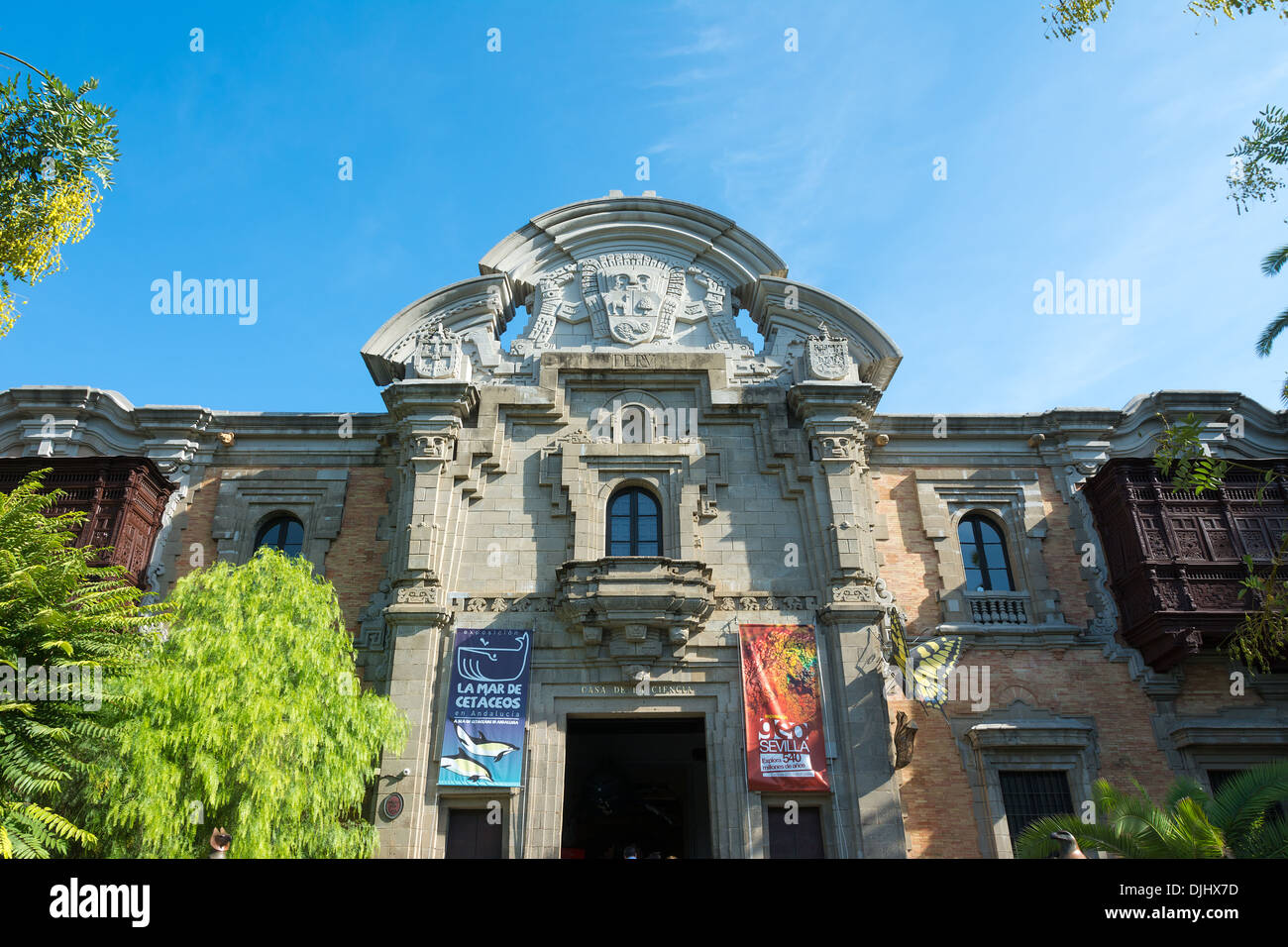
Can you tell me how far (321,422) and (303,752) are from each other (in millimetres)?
9308

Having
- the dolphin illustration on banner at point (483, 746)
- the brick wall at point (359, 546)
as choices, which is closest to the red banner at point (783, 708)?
the dolphin illustration on banner at point (483, 746)

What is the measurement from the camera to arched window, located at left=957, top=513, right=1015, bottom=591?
18.6 m

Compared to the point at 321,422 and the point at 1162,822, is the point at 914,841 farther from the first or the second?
the point at 321,422

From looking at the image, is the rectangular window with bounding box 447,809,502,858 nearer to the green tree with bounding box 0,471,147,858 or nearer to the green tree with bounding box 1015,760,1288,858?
the green tree with bounding box 0,471,147,858

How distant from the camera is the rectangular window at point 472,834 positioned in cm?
1482

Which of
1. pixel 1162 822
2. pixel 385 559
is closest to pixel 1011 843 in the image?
pixel 1162 822

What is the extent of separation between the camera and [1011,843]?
618 inches

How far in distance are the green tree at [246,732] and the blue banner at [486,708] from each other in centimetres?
163

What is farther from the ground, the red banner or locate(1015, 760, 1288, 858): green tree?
the red banner

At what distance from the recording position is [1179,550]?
17.1m

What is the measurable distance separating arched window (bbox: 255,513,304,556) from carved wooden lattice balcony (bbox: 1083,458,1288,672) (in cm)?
1777

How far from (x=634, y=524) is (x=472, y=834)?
678 cm

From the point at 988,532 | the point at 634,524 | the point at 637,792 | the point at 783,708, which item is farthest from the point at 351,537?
the point at 988,532

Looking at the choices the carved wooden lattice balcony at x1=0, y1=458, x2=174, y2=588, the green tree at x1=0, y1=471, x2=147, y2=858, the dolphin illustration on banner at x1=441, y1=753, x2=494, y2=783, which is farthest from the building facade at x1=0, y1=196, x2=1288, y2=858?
the green tree at x1=0, y1=471, x2=147, y2=858
